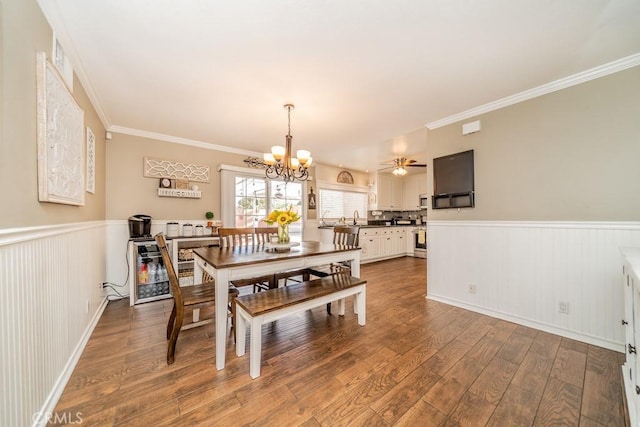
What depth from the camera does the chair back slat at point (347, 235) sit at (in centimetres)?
298

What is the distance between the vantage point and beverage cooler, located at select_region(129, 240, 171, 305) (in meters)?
3.02

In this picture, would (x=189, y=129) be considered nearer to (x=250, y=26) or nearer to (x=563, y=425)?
(x=250, y=26)

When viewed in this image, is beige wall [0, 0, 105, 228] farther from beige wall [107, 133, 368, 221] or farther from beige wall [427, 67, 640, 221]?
beige wall [427, 67, 640, 221]

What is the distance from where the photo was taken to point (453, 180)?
3.01 metres

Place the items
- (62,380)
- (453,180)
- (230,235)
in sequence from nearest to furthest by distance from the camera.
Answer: (62,380), (230,235), (453,180)

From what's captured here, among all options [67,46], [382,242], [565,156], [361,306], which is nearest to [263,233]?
[361,306]

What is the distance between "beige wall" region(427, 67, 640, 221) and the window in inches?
130

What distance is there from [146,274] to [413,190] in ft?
21.2

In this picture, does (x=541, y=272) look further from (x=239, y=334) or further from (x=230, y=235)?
(x=230, y=235)

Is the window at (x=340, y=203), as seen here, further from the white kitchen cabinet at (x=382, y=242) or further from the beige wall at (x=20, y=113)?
the beige wall at (x=20, y=113)

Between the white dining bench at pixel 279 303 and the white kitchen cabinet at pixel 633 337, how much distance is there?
5.55 ft

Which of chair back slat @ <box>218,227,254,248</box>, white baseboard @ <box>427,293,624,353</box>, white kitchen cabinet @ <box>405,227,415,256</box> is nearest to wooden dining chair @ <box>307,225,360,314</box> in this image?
chair back slat @ <box>218,227,254,248</box>

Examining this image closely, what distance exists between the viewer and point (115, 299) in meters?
3.16

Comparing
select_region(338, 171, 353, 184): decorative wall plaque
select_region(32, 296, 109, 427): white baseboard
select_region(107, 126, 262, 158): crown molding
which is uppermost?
select_region(107, 126, 262, 158): crown molding
